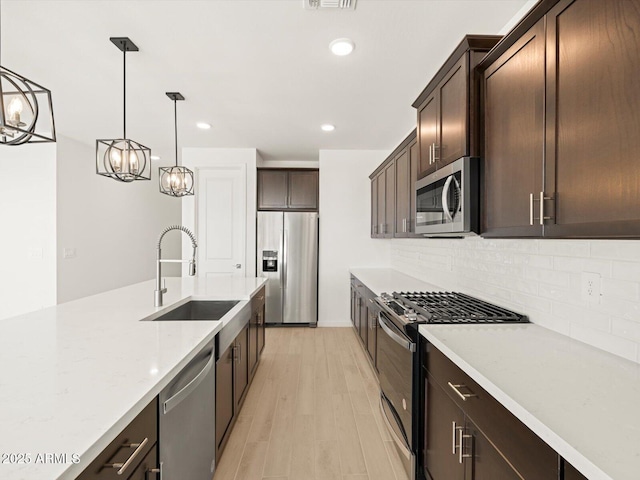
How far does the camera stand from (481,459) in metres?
1.15

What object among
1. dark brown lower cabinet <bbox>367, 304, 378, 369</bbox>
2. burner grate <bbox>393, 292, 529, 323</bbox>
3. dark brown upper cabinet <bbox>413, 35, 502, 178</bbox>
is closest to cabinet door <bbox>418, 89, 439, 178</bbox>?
dark brown upper cabinet <bbox>413, 35, 502, 178</bbox>

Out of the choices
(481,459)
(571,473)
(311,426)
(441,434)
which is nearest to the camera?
(571,473)

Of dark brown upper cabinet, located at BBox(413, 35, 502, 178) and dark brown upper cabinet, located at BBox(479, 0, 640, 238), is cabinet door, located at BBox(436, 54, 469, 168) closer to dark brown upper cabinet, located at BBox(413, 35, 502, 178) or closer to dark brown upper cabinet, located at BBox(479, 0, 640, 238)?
dark brown upper cabinet, located at BBox(413, 35, 502, 178)

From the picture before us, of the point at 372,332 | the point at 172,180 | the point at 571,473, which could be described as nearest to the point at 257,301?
the point at 372,332

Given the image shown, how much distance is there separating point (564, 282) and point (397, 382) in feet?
3.54

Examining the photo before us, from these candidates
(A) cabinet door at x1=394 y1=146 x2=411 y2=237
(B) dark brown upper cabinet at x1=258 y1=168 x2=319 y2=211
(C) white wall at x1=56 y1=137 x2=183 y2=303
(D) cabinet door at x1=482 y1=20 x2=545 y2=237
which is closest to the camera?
(D) cabinet door at x1=482 y1=20 x2=545 y2=237

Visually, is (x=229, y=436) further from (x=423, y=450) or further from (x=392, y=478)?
(x=423, y=450)

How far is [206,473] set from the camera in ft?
5.37

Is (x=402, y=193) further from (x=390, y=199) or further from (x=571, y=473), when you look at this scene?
(x=571, y=473)

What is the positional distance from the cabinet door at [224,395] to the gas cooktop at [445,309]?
104cm

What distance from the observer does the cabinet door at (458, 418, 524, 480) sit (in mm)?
1014

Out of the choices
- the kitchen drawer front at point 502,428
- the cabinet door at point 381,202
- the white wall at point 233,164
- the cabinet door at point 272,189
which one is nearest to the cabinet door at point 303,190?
the cabinet door at point 272,189

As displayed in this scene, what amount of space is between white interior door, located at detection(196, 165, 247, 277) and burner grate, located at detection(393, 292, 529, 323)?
3110 mm

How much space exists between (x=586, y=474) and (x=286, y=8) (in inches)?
89.9
